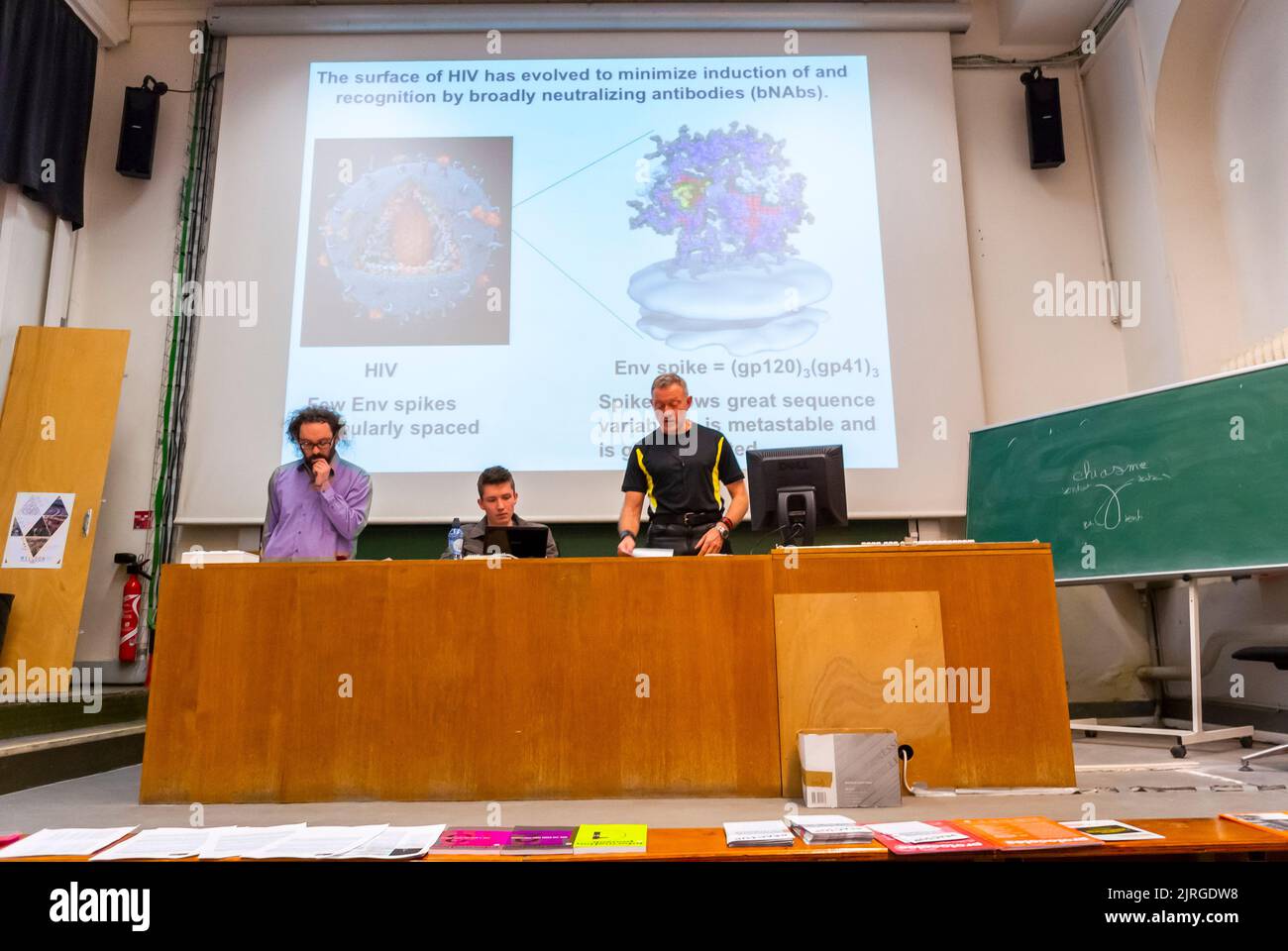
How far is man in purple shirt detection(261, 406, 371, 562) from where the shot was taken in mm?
3035

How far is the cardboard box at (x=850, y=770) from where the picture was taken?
203 cm

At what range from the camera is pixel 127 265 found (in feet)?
15.6

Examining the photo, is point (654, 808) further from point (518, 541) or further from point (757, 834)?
point (518, 541)

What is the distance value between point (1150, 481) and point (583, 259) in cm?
292

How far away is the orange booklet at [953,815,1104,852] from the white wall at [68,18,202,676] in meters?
4.44

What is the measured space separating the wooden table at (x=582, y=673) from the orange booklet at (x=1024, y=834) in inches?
23.2

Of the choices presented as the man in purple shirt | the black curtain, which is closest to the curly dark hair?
the man in purple shirt

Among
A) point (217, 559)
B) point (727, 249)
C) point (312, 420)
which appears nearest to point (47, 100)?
point (312, 420)

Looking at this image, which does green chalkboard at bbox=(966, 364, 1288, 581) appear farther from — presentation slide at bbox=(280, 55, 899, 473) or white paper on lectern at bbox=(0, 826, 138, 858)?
white paper on lectern at bbox=(0, 826, 138, 858)

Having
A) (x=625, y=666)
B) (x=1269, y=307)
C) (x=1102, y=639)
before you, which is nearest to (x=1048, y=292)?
(x=1269, y=307)

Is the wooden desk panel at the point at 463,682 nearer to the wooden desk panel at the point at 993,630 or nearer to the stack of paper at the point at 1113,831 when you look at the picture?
the wooden desk panel at the point at 993,630

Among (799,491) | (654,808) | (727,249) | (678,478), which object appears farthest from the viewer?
(727,249)

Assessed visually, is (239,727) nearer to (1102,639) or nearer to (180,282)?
(180,282)

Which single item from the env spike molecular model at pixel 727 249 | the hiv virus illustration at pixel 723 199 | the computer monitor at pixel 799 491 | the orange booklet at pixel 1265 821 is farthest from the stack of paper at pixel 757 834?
the hiv virus illustration at pixel 723 199
